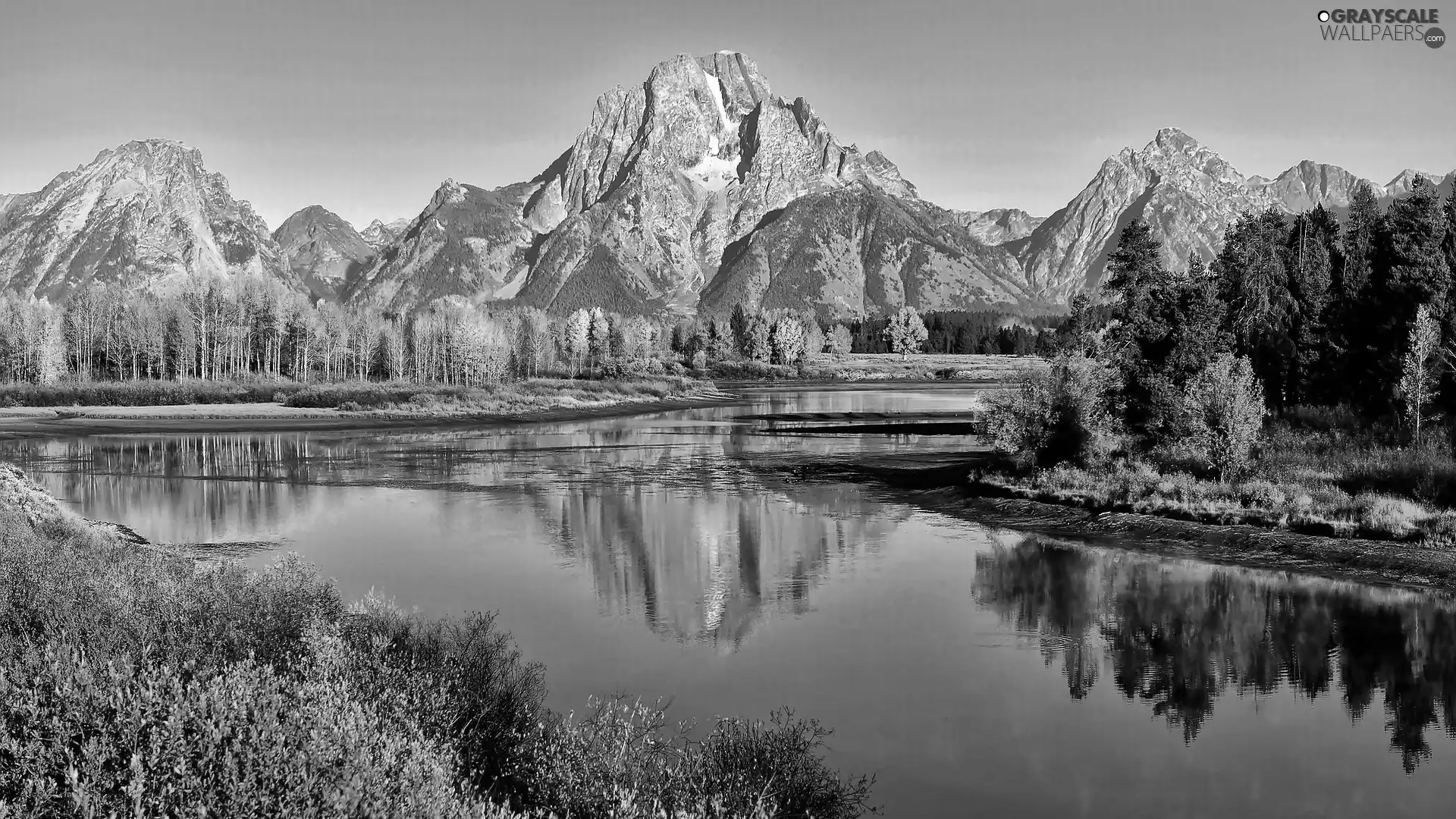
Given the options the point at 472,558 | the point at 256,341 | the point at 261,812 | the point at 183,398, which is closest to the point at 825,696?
the point at 261,812

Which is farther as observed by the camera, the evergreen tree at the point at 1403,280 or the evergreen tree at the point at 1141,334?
the evergreen tree at the point at 1403,280

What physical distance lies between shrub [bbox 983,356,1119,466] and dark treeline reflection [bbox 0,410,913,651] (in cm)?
830

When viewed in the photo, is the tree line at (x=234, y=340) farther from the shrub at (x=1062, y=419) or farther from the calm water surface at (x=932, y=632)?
the shrub at (x=1062, y=419)

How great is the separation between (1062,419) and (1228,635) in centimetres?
2366

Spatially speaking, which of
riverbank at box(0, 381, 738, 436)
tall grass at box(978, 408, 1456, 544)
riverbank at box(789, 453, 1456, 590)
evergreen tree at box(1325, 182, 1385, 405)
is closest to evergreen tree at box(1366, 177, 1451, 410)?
evergreen tree at box(1325, 182, 1385, 405)

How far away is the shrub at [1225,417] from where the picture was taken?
38.7m

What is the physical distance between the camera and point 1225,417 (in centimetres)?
3881

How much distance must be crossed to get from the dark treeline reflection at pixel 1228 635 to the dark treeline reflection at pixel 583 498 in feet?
20.4

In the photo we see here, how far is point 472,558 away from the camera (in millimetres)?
30328

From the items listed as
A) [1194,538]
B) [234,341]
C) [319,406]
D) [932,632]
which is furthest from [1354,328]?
[234,341]

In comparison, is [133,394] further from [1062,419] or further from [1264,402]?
[1264,402]

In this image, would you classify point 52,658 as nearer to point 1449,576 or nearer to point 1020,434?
point 1449,576

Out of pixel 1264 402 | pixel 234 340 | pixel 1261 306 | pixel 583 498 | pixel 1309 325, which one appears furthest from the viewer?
pixel 234 340

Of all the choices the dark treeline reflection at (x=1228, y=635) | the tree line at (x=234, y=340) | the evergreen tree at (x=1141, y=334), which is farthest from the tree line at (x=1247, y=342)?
the tree line at (x=234, y=340)
